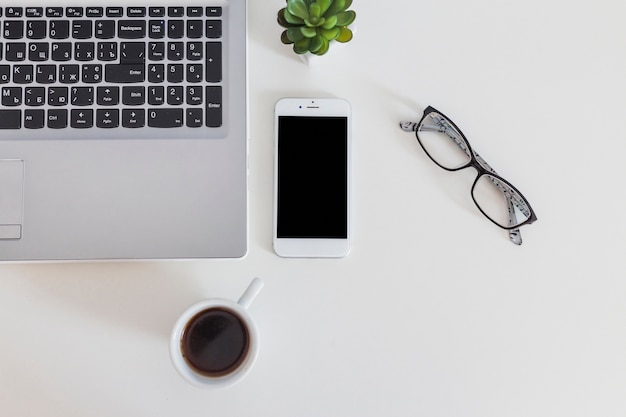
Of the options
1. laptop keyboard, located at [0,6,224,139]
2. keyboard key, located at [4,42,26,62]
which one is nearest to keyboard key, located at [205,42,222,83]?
laptop keyboard, located at [0,6,224,139]

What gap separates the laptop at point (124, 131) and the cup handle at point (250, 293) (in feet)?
0.12

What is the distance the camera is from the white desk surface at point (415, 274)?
607 mm

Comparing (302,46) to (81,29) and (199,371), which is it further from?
(199,371)

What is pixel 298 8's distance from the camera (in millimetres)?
548

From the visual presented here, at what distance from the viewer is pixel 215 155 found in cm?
58

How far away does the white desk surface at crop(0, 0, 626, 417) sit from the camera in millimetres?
607

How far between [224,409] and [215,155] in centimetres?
30

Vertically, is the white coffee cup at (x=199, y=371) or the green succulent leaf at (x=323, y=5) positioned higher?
the green succulent leaf at (x=323, y=5)

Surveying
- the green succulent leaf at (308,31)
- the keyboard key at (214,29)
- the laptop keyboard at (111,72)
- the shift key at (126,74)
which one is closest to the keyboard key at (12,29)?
the laptop keyboard at (111,72)

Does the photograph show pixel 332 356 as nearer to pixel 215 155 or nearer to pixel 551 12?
pixel 215 155

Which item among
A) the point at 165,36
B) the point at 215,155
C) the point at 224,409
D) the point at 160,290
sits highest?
the point at 165,36

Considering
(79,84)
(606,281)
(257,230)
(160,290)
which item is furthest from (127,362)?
(606,281)

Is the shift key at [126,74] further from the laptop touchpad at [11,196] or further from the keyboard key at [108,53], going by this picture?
the laptop touchpad at [11,196]

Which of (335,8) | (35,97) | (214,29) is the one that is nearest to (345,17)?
(335,8)
